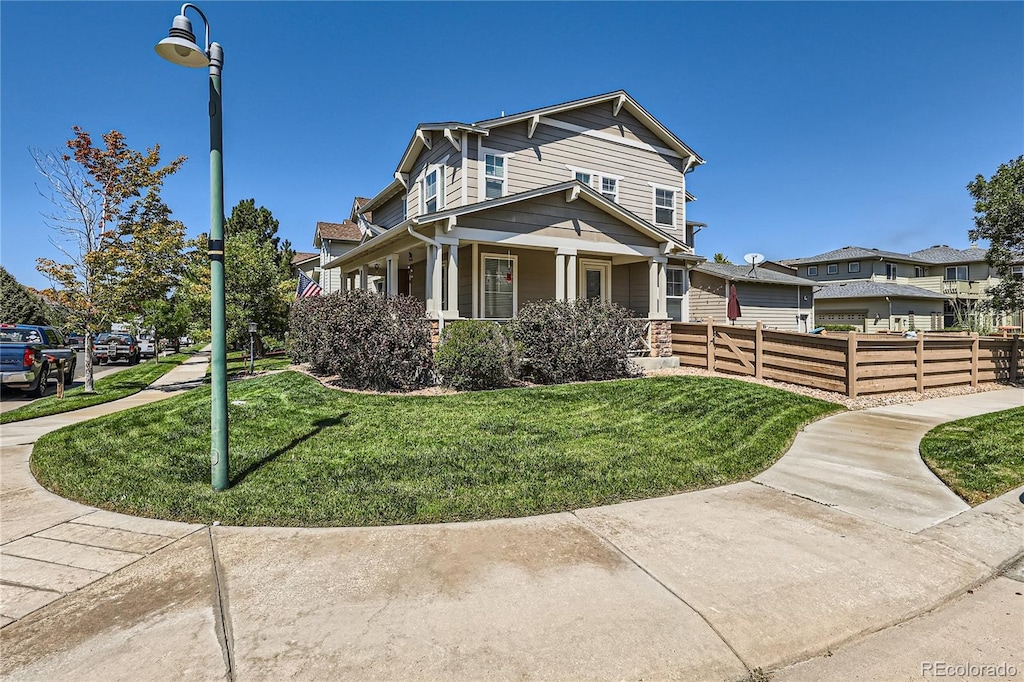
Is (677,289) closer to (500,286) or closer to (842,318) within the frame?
(500,286)

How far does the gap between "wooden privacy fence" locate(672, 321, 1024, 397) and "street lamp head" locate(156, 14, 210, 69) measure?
11155 millimetres

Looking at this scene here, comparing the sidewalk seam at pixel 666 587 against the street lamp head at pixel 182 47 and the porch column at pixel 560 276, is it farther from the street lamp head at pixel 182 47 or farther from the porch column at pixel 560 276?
the porch column at pixel 560 276

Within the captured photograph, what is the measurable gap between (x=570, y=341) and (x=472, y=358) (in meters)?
2.34

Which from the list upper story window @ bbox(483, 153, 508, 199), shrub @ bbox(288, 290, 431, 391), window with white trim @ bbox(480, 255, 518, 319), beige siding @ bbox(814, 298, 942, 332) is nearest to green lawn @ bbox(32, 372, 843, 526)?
shrub @ bbox(288, 290, 431, 391)

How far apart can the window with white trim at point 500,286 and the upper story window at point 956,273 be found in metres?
39.8

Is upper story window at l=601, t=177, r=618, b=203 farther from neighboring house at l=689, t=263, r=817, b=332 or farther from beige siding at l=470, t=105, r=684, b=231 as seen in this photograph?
neighboring house at l=689, t=263, r=817, b=332

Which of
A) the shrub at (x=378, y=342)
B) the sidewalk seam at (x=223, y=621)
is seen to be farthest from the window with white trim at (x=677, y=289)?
the sidewalk seam at (x=223, y=621)

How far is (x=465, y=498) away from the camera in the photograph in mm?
4578

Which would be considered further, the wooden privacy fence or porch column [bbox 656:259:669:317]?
porch column [bbox 656:259:669:317]

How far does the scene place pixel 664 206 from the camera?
17672mm

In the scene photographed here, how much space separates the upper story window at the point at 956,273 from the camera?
3719 centimetres

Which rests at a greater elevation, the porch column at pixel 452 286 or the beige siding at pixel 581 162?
the beige siding at pixel 581 162

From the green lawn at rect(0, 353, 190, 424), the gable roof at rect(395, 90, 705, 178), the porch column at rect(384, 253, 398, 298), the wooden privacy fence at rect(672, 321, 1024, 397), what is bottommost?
the green lawn at rect(0, 353, 190, 424)

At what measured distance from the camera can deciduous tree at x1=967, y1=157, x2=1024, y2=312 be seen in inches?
482
